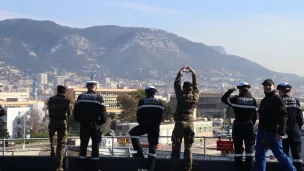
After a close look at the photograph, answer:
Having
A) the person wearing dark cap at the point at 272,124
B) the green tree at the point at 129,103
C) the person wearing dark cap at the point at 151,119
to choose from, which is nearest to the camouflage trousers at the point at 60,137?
the person wearing dark cap at the point at 151,119

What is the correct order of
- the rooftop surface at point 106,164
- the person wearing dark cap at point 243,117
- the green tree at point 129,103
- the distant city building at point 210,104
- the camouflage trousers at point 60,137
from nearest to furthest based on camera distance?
the person wearing dark cap at point 243,117 < the camouflage trousers at point 60,137 < the rooftop surface at point 106,164 < the green tree at point 129,103 < the distant city building at point 210,104

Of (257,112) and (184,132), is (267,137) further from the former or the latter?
(184,132)

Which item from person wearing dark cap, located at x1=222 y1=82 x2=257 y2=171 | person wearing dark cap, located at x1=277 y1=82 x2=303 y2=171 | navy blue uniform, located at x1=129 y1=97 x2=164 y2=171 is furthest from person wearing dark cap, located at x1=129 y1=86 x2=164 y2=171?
person wearing dark cap, located at x1=277 y1=82 x2=303 y2=171

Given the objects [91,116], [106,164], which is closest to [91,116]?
[91,116]

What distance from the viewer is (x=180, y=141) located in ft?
29.4

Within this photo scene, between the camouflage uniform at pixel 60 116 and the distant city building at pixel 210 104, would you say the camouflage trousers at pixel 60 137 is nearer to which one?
the camouflage uniform at pixel 60 116

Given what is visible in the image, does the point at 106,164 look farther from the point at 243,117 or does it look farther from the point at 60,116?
the point at 243,117

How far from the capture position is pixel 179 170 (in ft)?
30.1

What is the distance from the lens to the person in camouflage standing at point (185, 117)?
8867 millimetres

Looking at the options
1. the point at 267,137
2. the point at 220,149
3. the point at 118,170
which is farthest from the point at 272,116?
the point at 220,149

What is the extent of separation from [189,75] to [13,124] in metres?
106

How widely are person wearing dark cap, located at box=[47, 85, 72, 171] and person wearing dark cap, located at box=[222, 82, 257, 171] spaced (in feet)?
9.71

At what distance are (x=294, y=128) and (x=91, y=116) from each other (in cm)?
366

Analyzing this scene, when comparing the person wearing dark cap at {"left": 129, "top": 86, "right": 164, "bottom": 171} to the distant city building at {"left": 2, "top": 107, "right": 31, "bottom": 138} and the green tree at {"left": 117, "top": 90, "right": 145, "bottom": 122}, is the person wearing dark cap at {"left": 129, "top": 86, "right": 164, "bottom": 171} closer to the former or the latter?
the green tree at {"left": 117, "top": 90, "right": 145, "bottom": 122}
